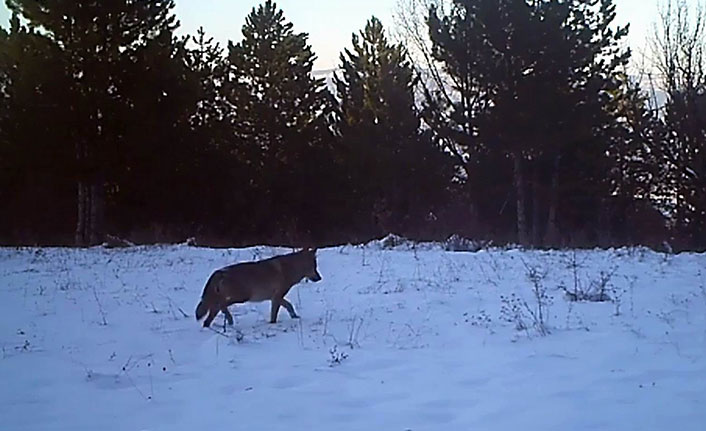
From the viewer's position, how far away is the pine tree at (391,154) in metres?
33.4

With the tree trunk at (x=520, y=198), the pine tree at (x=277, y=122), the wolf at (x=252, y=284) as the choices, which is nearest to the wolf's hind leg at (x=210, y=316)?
the wolf at (x=252, y=284)

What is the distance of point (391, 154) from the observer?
3319 centimetres

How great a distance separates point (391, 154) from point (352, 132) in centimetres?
221

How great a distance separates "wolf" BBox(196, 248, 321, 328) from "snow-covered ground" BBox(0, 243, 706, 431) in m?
0.23

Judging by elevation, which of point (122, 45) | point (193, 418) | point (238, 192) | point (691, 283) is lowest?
point (193, 418)

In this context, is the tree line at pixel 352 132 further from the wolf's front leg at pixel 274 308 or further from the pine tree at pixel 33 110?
the wolf's front leg at pixel 274 308

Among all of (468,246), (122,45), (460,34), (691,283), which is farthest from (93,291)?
(460,34)

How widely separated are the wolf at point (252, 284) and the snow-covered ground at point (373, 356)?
23cm

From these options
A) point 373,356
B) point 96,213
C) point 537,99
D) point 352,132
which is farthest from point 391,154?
point 373,356

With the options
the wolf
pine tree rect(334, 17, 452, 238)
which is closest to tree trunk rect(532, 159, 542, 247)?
pine tree rect(334, 17, 452, 238)

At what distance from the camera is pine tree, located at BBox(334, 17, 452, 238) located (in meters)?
33.4

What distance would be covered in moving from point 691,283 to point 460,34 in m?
19.4

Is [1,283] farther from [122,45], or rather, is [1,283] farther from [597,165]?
[597,165]

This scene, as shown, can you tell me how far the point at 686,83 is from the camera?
3259cm
